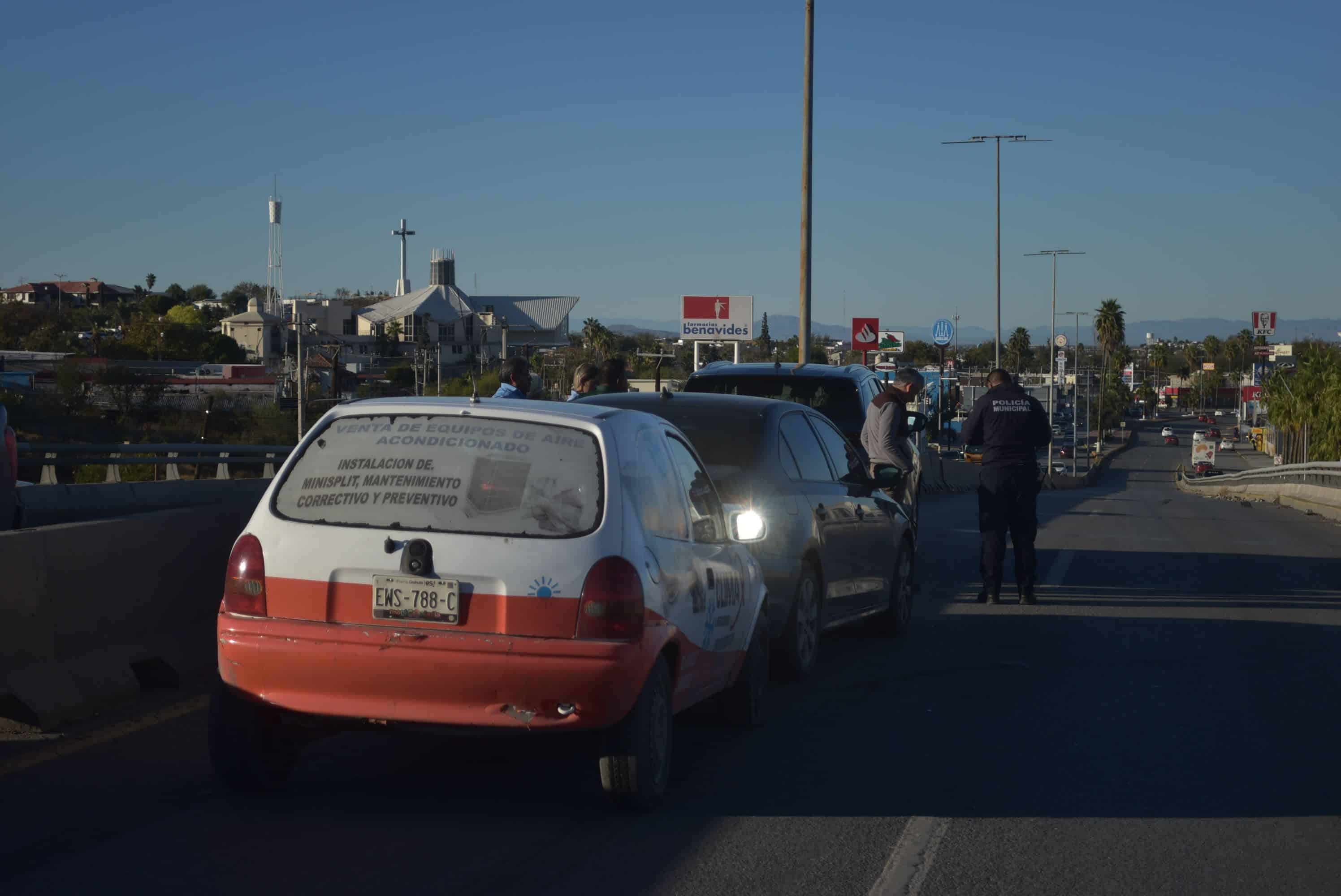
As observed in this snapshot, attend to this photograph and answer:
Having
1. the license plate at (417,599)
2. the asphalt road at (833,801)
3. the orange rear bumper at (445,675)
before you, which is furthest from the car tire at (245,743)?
the license plate at (417,599)

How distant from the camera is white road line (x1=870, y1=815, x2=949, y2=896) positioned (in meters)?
4.77

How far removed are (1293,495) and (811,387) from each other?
81.9 feet

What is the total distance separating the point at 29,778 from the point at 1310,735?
6174mm

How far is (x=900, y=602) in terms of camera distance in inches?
404

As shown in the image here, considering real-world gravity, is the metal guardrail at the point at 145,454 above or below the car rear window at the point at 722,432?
below

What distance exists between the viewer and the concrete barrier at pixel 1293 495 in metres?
28.1

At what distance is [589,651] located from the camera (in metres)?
5.16

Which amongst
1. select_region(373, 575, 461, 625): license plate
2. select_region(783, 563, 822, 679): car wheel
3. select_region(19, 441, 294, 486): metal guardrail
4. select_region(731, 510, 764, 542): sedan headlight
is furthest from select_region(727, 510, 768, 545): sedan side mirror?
select_region(19, 441, 294, 486): metal guardrail

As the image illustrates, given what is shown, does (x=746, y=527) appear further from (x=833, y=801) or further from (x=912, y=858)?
(x=912, y=858)

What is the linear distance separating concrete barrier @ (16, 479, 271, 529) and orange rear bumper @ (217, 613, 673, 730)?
37.9 ft

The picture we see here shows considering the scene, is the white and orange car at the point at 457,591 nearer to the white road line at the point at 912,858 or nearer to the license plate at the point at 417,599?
the license plate at the point at 417,599

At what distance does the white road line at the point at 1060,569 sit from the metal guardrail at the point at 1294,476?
15133 mm

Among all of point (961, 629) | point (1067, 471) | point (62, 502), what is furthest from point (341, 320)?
point (961, 629)

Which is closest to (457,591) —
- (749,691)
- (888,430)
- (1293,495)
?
(749,691)
